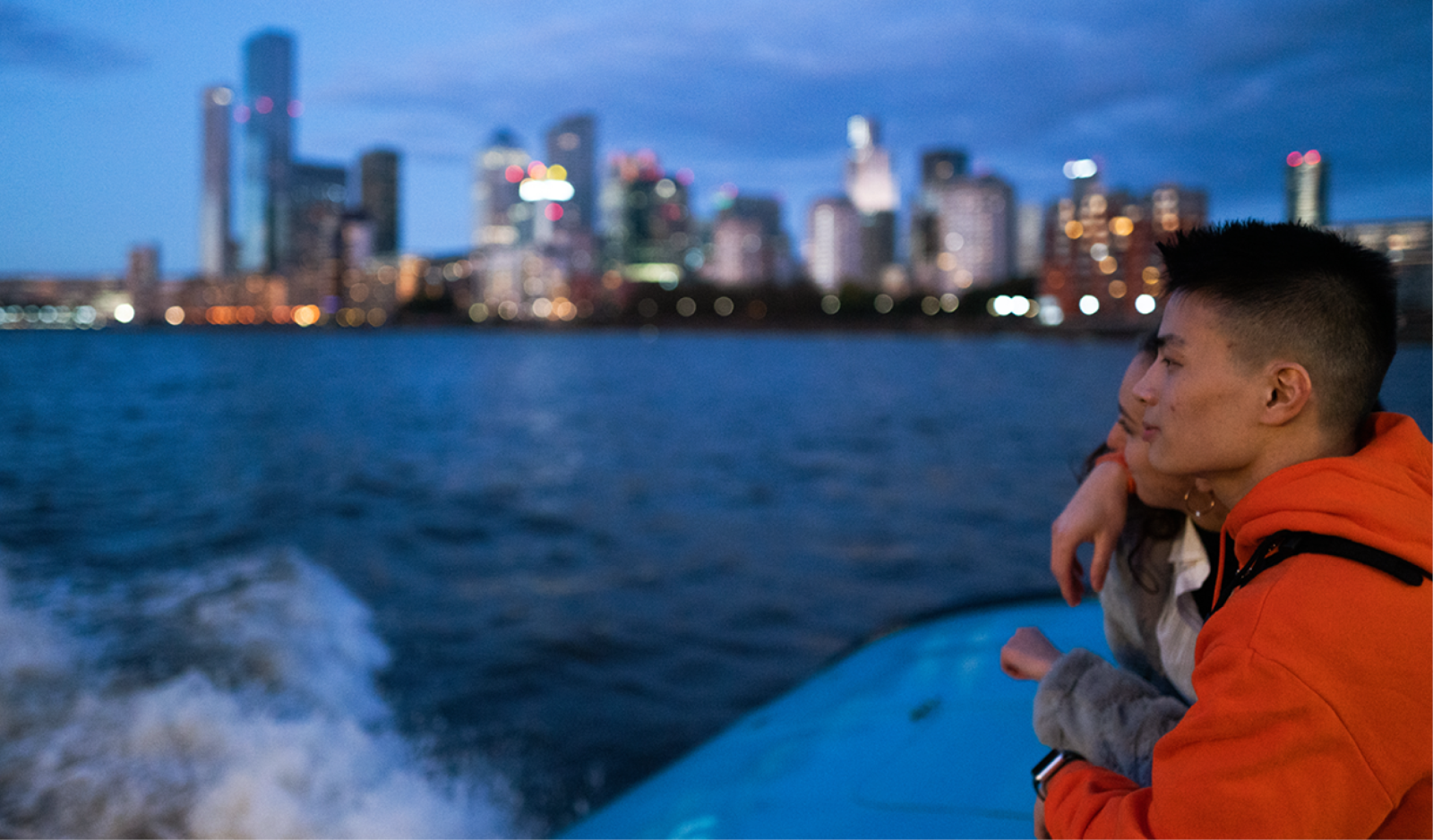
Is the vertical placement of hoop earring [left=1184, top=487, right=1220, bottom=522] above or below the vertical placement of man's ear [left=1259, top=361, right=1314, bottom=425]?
below

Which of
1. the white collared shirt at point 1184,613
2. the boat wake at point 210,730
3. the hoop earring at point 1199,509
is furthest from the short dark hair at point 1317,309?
the boat wake at point 210,730

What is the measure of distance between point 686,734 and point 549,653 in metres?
1.41

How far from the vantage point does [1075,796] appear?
4.29ft

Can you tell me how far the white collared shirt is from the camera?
1.55 m

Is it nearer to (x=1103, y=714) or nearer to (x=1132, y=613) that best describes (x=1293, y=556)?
(x=1103, y=714)

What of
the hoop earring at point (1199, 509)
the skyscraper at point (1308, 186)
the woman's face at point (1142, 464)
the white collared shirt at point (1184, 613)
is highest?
the skyscraper at point (1308, 186)

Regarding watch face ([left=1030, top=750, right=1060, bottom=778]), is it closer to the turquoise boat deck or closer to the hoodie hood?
the hoodie hood

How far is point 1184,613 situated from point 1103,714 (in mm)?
295

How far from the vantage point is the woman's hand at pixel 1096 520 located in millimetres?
1671

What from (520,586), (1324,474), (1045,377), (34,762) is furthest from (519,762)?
(1045,377)

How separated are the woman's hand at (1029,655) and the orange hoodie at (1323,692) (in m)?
0.49

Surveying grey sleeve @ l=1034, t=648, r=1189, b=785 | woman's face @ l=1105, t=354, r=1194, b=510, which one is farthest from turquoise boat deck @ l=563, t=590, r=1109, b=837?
woman's face @ l=1105, t=354, r=1194, b=510

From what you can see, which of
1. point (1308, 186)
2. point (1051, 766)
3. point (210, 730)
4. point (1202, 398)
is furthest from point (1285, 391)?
point (210, 730)

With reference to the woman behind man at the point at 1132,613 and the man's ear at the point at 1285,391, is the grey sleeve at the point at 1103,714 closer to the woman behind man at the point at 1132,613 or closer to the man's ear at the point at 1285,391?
the woman behind man at the point at 1132,613
